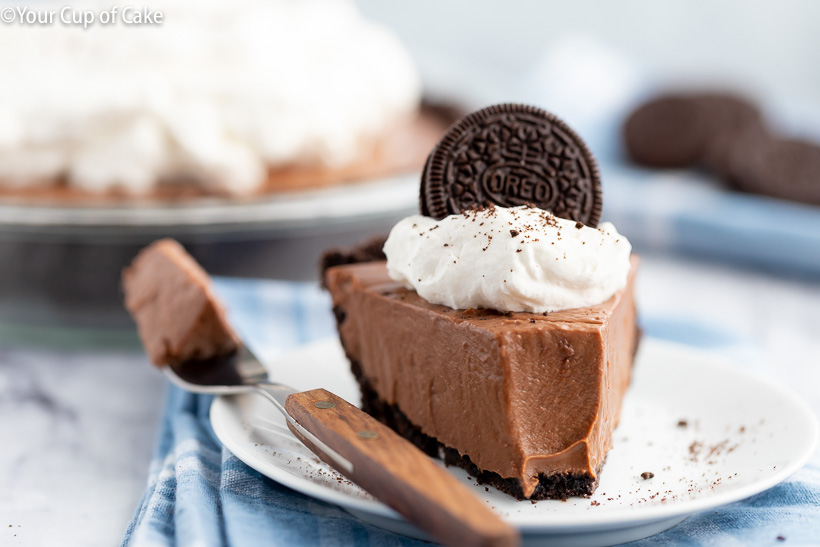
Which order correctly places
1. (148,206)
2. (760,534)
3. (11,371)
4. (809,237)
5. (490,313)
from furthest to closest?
(809,237) → (148,206) → (11,371) → (490,313) → (760,534)

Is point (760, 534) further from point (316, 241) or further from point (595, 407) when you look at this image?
point (316, 241)

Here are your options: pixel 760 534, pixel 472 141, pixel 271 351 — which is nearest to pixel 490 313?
pixel 472 141

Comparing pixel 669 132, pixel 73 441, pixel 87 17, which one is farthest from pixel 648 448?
pixel 669 132

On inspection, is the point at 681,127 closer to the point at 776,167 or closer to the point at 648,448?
the point at 776,167

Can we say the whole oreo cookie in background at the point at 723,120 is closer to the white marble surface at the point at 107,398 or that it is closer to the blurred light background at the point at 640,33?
the white marble surface at the point at 107,398

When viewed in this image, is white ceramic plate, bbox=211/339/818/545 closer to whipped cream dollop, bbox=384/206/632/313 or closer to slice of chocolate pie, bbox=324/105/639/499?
slice of chocolate pie, bbox=324/105/639/499

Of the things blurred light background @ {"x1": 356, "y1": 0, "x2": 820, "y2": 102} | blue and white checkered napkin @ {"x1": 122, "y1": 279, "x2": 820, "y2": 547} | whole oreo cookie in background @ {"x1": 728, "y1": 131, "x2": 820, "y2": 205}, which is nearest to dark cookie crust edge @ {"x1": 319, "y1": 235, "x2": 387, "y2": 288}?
blue and white checkered napkin @ {"x1": 122, "y1": 279, "x2": 820, "y2": 547}
